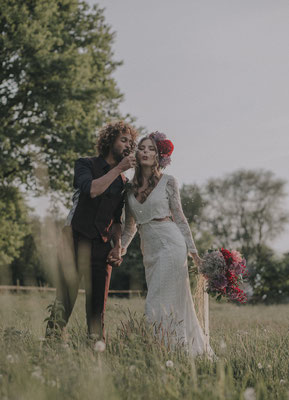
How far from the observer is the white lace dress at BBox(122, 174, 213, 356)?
4.61m

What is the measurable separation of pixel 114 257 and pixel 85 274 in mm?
361

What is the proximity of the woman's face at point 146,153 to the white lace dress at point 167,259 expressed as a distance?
0.24m

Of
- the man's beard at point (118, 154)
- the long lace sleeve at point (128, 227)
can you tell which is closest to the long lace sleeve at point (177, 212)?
the long lace sleeve at point (128, 227)

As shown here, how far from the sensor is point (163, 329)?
434 centimetres

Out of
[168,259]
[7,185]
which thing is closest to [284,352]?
[168,259]

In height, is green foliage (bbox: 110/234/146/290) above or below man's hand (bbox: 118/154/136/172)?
below

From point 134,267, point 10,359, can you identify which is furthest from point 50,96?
point 10,359

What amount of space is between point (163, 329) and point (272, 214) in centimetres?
3227

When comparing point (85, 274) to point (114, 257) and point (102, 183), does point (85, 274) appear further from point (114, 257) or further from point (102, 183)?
point (102, 183)

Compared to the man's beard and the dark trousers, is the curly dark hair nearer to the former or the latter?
the man's beard

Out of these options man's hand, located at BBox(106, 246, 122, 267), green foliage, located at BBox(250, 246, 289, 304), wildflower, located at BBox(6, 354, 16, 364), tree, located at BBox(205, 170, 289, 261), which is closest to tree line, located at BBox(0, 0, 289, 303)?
green foliage, located at BBox(250, 246, 289, 304)

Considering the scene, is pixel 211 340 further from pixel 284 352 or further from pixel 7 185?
pixel 7 185

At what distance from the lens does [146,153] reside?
4.97m

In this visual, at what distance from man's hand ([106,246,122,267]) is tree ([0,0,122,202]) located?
9852mm
